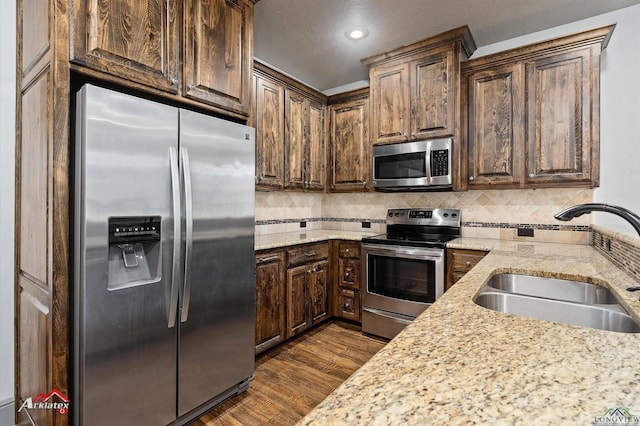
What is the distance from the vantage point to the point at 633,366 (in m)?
0.58

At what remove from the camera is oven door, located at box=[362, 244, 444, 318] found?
2.59 m

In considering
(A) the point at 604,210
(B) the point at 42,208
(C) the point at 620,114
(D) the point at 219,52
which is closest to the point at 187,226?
(B) the point at 42,208

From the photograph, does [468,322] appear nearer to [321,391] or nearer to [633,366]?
[633,366]

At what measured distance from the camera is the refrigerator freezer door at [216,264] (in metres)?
1.68

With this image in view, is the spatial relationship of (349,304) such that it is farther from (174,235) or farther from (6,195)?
(6,195)

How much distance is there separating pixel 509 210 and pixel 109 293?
120 inches

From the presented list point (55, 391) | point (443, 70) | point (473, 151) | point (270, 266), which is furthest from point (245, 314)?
point (443, 70)

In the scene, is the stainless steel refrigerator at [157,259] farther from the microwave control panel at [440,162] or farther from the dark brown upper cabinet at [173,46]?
the microwave control panel at [440,162]

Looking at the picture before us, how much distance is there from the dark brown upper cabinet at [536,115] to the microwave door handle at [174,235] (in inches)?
91.1

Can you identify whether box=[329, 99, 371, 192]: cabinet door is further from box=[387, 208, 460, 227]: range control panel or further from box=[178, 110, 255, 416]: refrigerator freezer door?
box=[178, 110, 255, 416]: refrigerator freezer door

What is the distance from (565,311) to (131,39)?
2111mm

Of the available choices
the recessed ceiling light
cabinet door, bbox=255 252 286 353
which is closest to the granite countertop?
cabinet door, bbox=255 252 286 353

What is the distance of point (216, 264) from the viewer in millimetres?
1801

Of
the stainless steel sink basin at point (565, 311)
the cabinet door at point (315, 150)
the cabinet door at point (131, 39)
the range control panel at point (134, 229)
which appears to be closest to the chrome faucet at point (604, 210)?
the stainless steel sink basin at point (565, 311)
